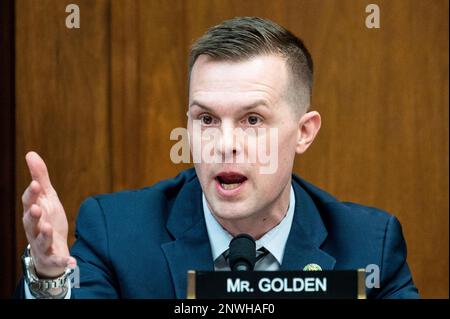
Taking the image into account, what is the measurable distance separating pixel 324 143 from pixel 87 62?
26.8 inches

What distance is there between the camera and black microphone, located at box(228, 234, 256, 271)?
1.37 metres

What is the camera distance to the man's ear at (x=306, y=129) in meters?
1.81

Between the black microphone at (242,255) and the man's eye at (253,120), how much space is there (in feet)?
1.13

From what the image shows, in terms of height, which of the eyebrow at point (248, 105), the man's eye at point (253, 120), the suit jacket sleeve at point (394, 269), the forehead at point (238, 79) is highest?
the forehead at point (238, 79)

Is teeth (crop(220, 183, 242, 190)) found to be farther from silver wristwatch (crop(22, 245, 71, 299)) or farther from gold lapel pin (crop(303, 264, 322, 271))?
silver wristwatch (crop(22, 245, 71, 299))

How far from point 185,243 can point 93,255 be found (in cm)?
20

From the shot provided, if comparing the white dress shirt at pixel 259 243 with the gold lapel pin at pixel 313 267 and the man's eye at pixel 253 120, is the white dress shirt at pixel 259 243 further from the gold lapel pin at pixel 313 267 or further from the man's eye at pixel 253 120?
the man's eye at pixel 253 120

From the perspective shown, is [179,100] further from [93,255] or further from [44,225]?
[44,225]

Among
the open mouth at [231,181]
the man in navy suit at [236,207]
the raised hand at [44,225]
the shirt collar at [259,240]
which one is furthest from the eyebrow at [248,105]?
the raised hand at [44,225]

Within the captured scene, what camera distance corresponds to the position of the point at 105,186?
217 centimetres

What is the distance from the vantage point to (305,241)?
5.80 ft

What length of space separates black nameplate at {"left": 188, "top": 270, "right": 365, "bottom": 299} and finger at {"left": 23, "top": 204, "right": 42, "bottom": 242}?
0.28 metres
